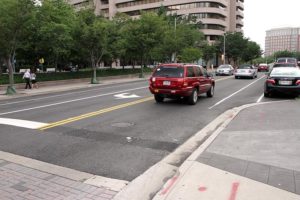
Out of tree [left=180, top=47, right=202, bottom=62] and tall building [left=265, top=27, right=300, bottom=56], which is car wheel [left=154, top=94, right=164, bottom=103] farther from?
tall building [left=265, top=27, right=300, bottom=56]

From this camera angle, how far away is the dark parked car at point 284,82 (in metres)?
16.6

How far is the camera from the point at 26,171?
20.1 feet

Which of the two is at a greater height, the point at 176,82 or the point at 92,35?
the point at 92,35

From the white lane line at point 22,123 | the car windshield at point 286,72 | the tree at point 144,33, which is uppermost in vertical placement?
the tree at point 144,33

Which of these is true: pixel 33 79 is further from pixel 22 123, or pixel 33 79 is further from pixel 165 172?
pixel 165 172

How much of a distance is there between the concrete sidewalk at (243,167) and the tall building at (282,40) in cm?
17096

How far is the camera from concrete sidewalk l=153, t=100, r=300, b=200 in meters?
4.93

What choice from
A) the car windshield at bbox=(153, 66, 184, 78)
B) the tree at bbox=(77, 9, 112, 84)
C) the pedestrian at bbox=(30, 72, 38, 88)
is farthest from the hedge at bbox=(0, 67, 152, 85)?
the car windshield at bbox=(153, 66, 184, 78)

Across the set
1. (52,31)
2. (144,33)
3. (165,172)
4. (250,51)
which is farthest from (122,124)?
(250,51)

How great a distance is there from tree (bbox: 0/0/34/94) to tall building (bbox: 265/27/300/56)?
162 m

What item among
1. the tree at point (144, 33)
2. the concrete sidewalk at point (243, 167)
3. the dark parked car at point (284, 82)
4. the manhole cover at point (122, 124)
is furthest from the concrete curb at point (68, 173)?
the tree at point (144, 33)

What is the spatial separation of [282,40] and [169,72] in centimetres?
18357

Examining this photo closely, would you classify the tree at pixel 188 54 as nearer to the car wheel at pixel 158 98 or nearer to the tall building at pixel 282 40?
the car wheel at pixel 158 98

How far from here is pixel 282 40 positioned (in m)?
184
